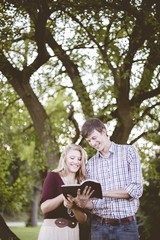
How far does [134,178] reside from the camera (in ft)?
13.1

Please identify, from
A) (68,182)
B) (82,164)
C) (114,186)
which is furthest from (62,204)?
(114,186)

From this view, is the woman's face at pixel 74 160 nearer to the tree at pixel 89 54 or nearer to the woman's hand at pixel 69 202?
the woman's hand at pixel 69 202

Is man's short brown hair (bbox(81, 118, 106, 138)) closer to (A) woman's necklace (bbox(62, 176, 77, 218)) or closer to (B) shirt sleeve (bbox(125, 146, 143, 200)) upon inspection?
(B) shirt sleeve (bbox(125, 146, 143, 200))

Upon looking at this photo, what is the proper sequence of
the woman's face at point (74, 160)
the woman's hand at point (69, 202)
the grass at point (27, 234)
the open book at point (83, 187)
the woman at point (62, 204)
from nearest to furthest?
1. the open book at point (83, 187)
2. the woman's hand at point (69, 202)
3. the woman at point (62, 204)
4. the woman's face at point (74, 160)
5. the grass at point (27, 234)

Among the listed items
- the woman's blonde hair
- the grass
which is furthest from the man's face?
the grass

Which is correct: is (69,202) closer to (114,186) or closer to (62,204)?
(62,204)

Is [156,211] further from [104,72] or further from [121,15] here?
[121,15]

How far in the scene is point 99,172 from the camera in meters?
4.21

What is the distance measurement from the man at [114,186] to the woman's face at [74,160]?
0.13 meters

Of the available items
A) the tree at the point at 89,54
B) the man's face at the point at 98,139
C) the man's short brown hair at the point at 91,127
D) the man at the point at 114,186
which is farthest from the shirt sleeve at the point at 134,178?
the tree at the point at 89,54

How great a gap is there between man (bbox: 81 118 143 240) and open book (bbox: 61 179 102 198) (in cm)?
12

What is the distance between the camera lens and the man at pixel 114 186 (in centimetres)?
396

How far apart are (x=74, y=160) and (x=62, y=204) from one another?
46cm

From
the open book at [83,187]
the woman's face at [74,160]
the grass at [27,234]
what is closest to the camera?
the open book at [83,187]
